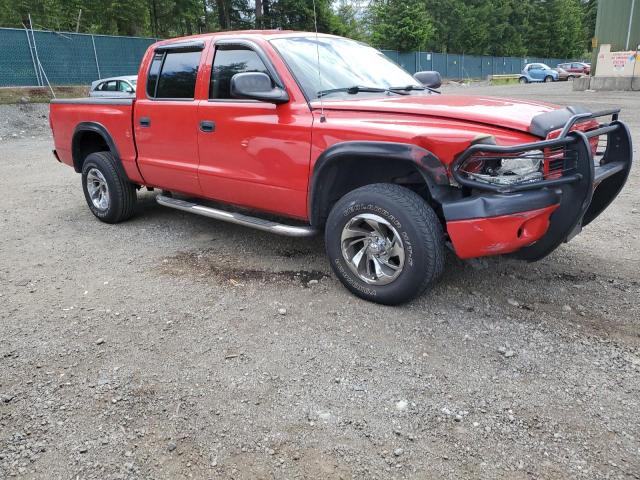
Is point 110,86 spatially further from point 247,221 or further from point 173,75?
point 247,221

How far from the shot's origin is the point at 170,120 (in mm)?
4742

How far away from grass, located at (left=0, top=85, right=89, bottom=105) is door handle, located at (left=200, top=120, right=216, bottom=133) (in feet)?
52.3

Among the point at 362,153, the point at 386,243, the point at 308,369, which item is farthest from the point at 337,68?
the point at 308,369

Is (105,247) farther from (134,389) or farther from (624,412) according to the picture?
(624,412)

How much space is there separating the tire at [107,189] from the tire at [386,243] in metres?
2.88

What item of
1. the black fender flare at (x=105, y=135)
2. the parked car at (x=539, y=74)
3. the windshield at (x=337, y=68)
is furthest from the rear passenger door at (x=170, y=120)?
the parked car at (x=539, y=74)

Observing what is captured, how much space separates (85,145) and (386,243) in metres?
4.28

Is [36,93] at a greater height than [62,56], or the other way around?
[62,56]

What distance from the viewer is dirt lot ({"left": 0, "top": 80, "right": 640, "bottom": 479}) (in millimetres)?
2291

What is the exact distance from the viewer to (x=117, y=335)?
336 centimetres

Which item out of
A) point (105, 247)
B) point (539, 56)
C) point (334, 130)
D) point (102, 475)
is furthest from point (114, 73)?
point (539, 56)

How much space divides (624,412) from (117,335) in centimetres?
289

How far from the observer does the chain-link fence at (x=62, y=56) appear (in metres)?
18.0

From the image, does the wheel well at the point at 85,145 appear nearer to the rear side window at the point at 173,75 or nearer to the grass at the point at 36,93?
the rear side window at the point at 173,75
